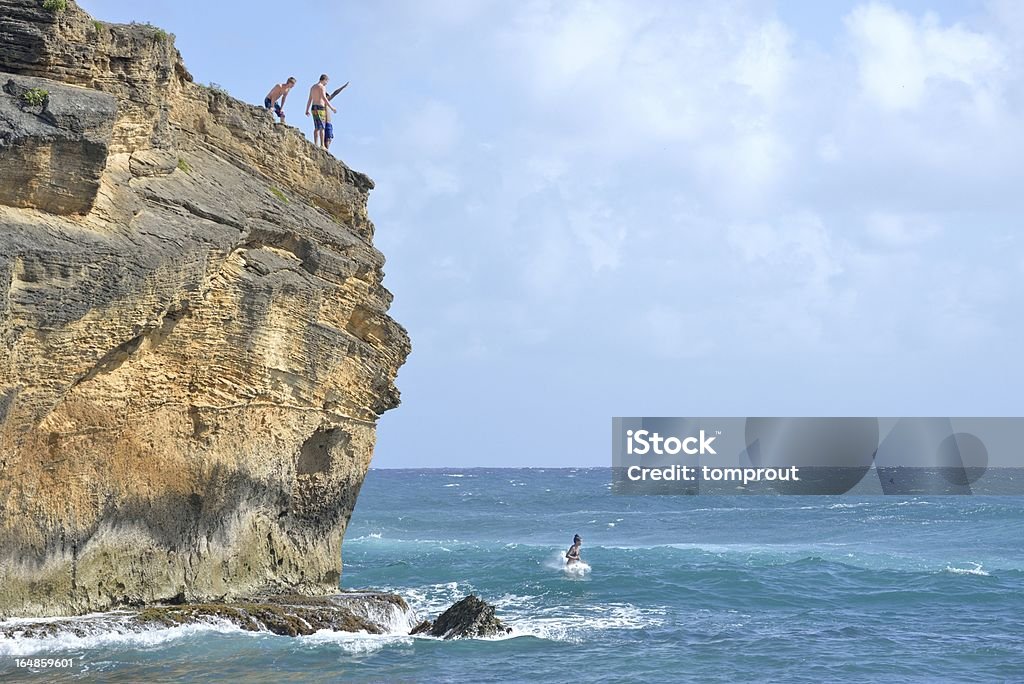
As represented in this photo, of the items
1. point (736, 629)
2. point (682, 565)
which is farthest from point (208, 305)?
point (682, 565)

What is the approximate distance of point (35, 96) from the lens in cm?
1630

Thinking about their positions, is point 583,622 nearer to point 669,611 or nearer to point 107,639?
point 669,611

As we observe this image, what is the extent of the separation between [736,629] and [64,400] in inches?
547

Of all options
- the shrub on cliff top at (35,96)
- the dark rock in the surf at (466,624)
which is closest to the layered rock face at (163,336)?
the shrub on cliff top at (35,96)

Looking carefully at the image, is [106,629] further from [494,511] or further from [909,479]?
[909,479]

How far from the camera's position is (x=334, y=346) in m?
21.0

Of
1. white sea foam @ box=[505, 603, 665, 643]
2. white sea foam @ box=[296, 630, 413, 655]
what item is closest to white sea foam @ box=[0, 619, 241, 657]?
white sea foam @ box=[296, 630, 413, 655]

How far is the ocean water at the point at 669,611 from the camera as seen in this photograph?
58.0 ft

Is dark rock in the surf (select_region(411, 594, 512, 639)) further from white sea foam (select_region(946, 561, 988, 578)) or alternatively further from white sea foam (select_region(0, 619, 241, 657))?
white sea foam (select_region(946, 561, 988, 578))

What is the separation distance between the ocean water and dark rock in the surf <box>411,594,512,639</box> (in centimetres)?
46

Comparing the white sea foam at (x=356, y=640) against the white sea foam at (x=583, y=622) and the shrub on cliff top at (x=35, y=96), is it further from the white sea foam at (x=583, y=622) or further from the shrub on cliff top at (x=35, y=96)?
the shrub on cliff top at (x=35, y=96)

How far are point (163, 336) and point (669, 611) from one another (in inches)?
544

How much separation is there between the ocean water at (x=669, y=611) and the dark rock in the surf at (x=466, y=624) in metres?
0.46

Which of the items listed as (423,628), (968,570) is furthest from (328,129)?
(968,570)
